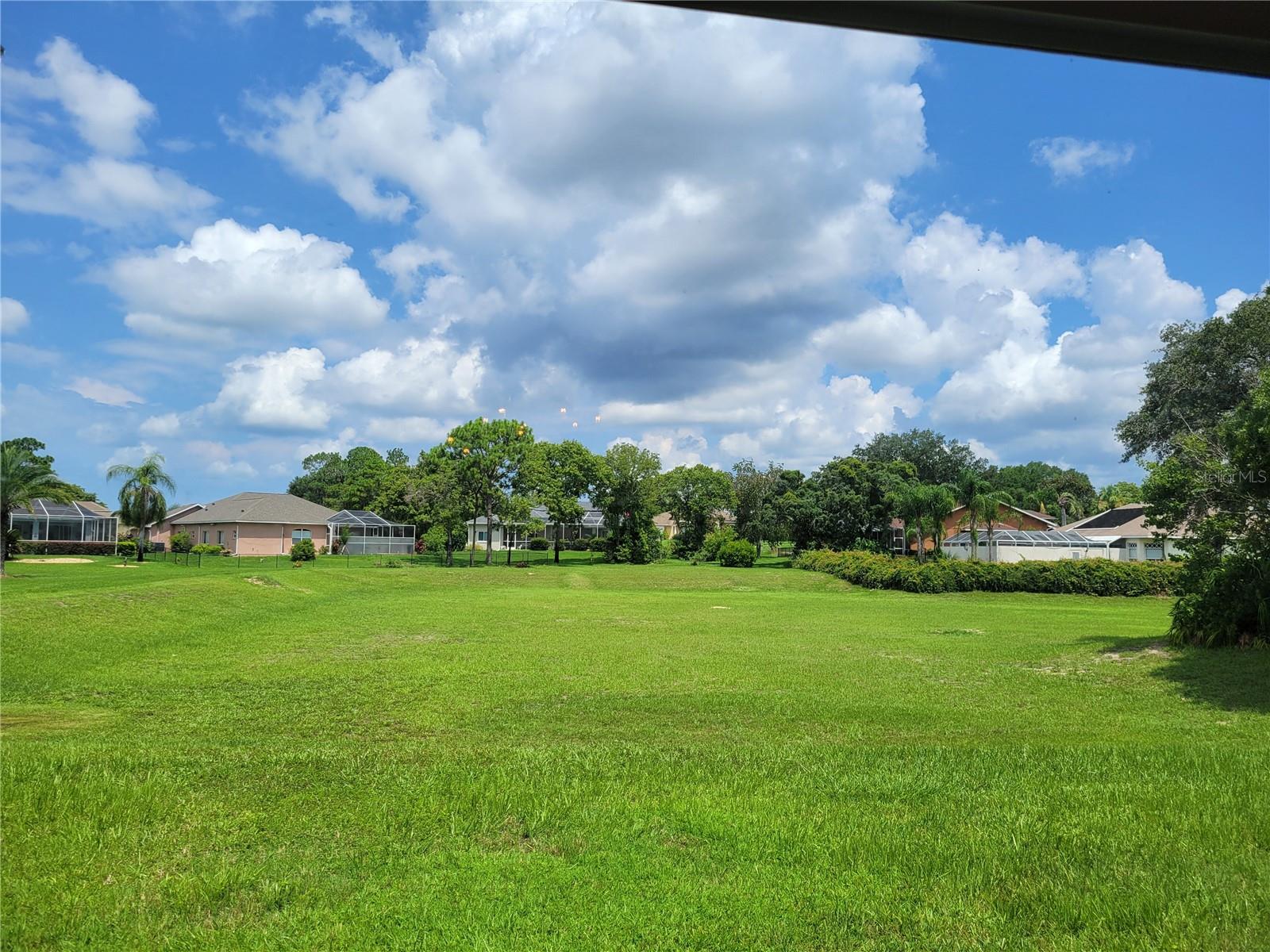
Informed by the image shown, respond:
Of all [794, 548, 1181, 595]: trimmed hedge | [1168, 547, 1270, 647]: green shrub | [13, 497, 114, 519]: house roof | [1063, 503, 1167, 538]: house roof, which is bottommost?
[794, 548, 1181, 595]: trimmed hedge

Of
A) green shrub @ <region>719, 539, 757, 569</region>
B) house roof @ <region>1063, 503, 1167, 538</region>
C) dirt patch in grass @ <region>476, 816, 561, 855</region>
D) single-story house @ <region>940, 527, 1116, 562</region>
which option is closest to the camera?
dirt patch in grass @ <region>476, 816, 561, 855</region>

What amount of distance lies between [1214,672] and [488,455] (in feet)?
152

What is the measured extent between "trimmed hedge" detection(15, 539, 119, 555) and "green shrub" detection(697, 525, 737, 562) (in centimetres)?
4087

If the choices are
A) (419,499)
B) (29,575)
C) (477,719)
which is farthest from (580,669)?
(419,499)

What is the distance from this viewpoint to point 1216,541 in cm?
1472

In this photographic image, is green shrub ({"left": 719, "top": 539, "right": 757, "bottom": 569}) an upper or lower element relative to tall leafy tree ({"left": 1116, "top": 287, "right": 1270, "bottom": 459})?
lower

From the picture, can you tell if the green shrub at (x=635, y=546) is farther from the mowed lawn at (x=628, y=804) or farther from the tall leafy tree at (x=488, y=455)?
the mowed lawn at (x=628, y=804)

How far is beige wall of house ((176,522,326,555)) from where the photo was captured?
195 ft

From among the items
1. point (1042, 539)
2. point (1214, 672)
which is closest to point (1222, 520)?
point (1214, 672)

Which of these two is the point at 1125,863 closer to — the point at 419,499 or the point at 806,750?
the point at 806,750

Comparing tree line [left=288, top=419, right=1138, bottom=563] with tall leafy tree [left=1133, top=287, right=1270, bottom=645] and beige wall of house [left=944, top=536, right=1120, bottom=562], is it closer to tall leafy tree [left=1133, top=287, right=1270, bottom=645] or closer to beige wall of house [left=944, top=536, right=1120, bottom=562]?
beige wall of house [left=944, top=536, right=1120, bottom=562]

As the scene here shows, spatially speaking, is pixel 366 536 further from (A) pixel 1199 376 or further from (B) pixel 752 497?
(A) pixel 1199 376

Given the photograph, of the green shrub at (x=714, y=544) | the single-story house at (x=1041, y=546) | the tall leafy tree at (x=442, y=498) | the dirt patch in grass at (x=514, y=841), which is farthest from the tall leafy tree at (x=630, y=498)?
the dirt patch in grass at (x=514, y=841)

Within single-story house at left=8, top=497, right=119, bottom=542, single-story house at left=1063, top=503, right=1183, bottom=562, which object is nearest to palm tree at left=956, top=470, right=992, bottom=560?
single-story house at left=1063, top=503, right=1183, bottom=562
